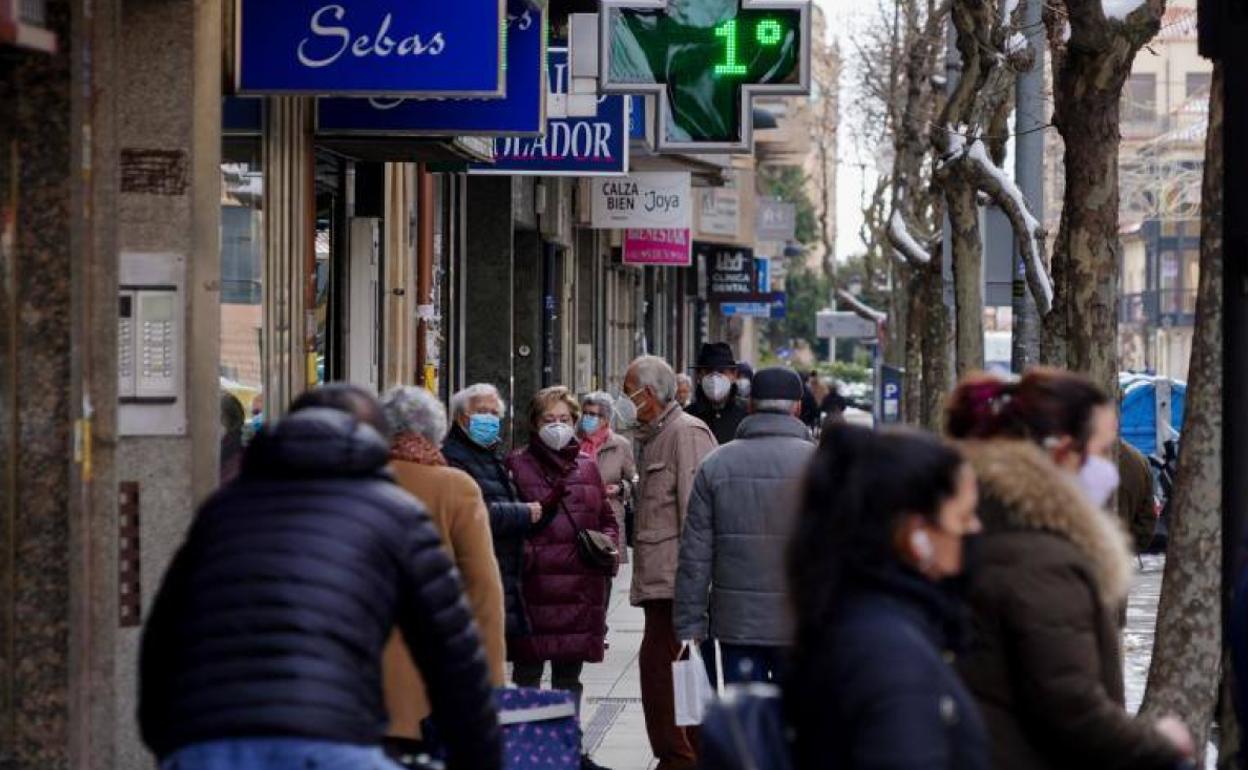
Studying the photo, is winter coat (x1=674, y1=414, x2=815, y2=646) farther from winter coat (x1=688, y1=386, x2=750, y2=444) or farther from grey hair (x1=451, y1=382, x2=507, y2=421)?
winter coat (x1=688, y1=386, x2=750, y2=444)

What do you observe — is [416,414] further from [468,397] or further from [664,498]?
[664,498]

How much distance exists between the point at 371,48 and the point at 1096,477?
5.18 meters

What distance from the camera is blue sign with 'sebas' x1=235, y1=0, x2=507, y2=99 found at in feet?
34.3

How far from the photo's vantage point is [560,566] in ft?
37.6

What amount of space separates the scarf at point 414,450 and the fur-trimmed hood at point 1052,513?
9.92ft

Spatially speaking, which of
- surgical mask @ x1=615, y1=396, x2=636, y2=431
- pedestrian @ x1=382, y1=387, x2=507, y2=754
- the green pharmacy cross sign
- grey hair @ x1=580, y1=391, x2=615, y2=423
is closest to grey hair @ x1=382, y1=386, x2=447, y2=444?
pedestrian @ x1=382, y1=387, x2=507, y2=754

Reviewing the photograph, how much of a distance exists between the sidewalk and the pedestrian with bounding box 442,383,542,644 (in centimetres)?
137

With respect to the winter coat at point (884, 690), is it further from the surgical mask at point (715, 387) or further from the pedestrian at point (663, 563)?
the surgical mask at point (715, 387)

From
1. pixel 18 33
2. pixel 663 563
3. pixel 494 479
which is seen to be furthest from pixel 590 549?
pixel 18 33

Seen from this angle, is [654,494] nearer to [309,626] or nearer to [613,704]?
[613,704]

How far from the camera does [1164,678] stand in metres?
10.5

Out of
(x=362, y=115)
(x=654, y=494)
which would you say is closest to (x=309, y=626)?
(x=654, y=494)

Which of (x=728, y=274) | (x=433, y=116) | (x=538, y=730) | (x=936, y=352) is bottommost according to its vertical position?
(x=538, y=730)

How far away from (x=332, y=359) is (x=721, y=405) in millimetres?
3808
